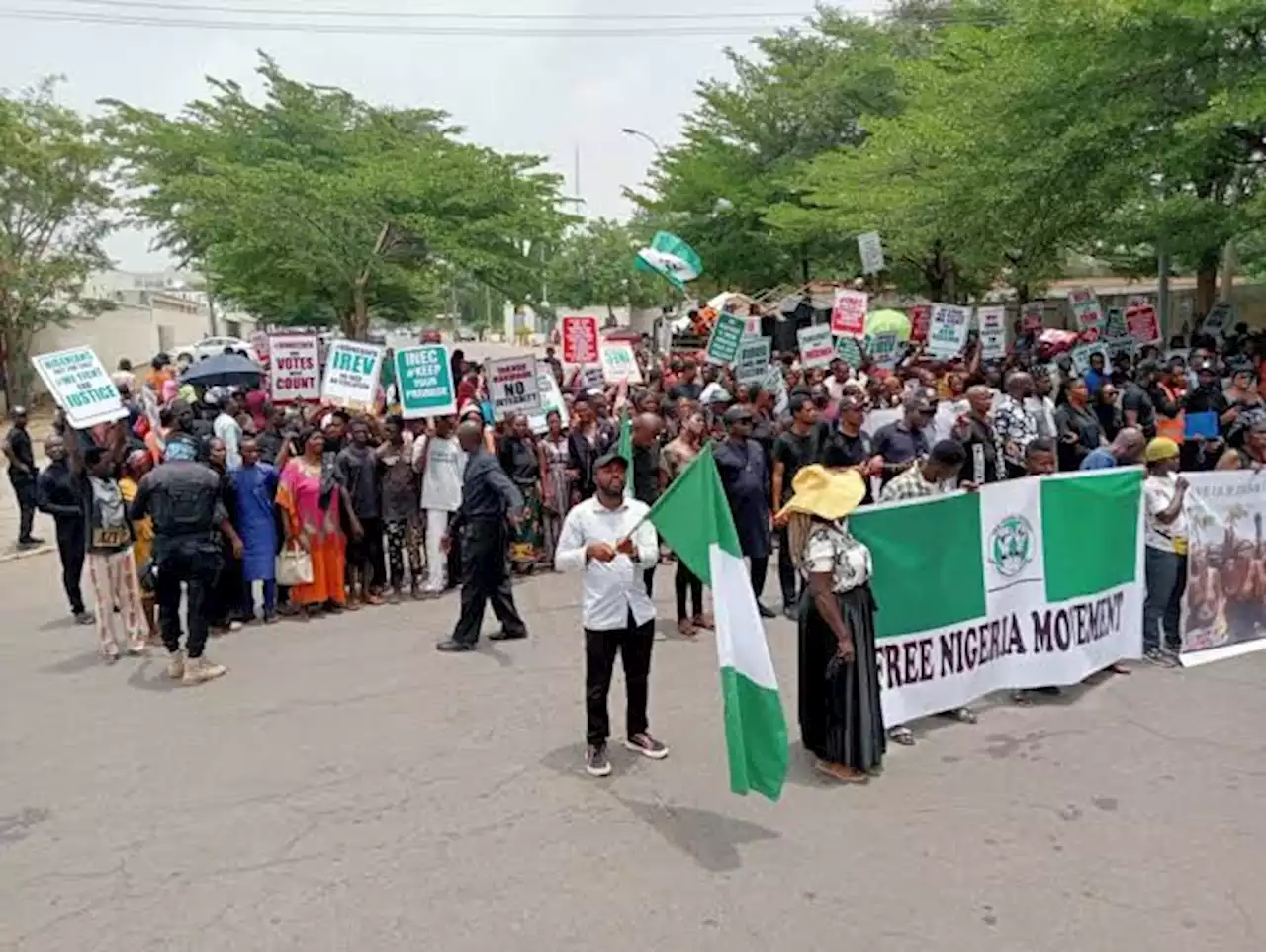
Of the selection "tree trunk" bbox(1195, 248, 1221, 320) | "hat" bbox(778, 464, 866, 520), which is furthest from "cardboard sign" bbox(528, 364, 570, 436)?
"tree trunk" bbox(1195, 248, 1221, 320)

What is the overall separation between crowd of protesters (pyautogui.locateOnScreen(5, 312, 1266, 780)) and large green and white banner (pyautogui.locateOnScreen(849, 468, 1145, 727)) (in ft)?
0.66

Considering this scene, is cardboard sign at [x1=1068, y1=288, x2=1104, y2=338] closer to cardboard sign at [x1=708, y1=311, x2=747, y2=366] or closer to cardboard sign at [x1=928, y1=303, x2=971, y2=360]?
cardboard sign at [x1=928, y1=303, x2=971, y2=360]

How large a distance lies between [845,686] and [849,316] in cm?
1131

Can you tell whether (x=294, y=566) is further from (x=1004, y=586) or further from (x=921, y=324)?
(x=921, y=324)

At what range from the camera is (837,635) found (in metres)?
5.28

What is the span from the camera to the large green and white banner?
5996 millimetres

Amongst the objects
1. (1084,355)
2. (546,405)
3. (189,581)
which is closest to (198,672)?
(189,581)

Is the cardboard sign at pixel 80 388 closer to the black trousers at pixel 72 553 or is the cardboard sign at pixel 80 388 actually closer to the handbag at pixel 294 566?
the black trousers at pixel 72 553

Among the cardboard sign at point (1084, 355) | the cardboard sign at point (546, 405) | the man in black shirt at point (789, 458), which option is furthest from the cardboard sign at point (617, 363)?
the cardboard sign at point (1084, 355)

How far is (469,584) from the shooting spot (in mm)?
7938

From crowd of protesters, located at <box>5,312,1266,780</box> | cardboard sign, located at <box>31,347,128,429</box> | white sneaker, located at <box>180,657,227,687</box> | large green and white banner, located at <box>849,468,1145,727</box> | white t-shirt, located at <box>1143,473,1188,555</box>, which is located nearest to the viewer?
large green and white banner, located at <box>849,468,1145,727</box>

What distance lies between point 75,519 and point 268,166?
17.1 metres

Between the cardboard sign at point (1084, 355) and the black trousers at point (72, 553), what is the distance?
11892 mm

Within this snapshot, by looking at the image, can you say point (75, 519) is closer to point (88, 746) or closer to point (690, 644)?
point (88, 746)
